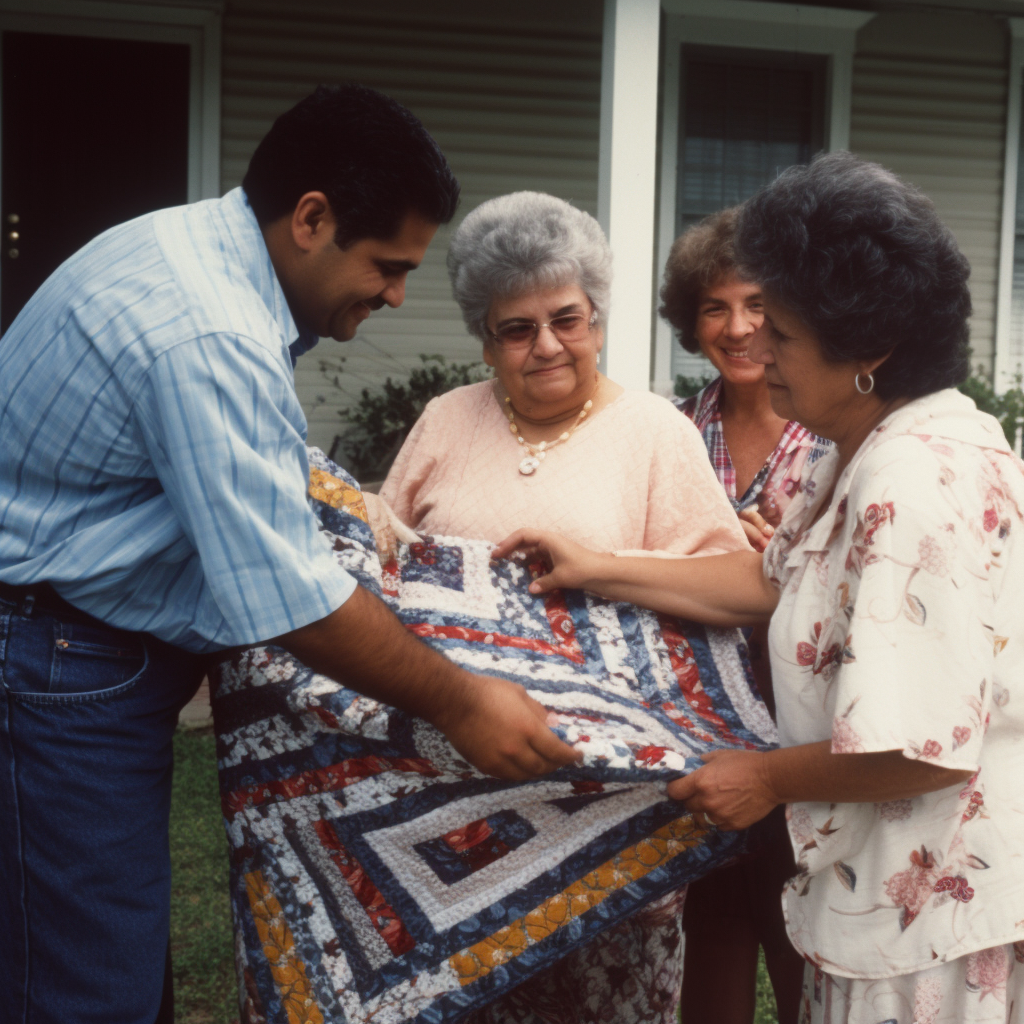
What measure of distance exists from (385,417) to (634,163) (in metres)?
2.89

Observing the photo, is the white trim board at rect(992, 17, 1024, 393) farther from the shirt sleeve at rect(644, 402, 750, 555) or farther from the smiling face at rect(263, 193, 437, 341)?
the smiling face at rect(263, 193, 437, 341)

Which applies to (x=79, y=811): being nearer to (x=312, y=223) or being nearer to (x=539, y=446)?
(x=312, y=223)

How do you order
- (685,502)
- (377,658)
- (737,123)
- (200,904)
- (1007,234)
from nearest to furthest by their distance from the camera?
(377,658) < (685,502) < (200,904) < (737,123) < (1007,234)

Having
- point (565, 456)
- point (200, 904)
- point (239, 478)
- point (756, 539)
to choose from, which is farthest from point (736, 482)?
point (200, 904)

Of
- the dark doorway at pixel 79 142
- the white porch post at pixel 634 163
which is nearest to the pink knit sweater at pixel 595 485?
the white porch post at pixel 634 163

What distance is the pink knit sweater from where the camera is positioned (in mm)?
2379

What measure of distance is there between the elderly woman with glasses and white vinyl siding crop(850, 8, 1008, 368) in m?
6.74

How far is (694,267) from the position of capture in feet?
9.51

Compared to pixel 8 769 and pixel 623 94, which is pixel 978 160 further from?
pixel 8 769

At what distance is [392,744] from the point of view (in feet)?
6.07

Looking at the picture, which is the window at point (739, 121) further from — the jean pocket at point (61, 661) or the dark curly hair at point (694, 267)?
the jean pocket at point (61, 661)

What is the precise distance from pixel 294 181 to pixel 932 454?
43.9 inches

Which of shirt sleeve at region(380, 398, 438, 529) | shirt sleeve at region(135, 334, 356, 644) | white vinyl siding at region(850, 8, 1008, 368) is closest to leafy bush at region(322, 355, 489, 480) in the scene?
white vinyl siding at region(850, 8, 1008, 368)

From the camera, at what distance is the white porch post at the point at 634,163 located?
5.29 metres
